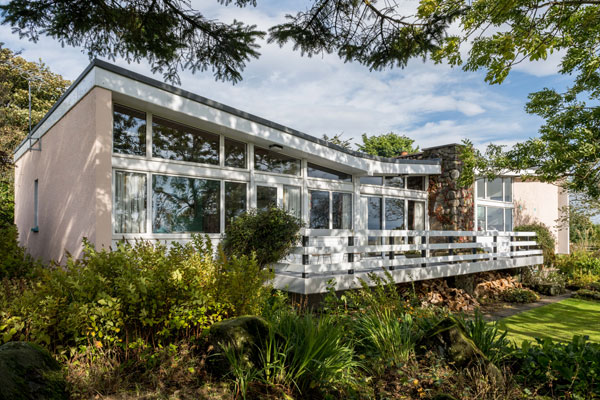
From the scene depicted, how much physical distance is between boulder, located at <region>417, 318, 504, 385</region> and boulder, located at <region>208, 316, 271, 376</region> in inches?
70.5

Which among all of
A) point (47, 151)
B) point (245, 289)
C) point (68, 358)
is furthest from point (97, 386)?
point (47, 151)

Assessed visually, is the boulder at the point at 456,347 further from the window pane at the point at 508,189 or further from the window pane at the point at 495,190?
the window pane at the point at 508,189

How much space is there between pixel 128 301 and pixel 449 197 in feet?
42.3

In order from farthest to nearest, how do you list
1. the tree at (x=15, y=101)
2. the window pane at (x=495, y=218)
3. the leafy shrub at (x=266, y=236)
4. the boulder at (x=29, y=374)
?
the window pane at (x=495, y=218) → the tree at (x=15, y=101) → the leafy shrub at (x=266, y=236) → the boulder at (x=29, y=374)

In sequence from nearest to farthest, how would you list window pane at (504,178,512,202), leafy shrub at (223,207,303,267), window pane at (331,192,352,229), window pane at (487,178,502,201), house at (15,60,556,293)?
house at (15,60,556,293), leafy shrub at (223,207,303,267), window pane at (331,192,352,229), window pane at (487,178,502,201), window pane at (504,178,512,202)

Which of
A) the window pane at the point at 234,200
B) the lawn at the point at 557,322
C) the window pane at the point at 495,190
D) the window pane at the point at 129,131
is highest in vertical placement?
the window pane at the point at 129,131

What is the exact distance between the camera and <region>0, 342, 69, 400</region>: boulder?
2.44 meters

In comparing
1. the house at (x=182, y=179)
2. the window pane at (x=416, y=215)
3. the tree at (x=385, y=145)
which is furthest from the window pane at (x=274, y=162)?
the tree at (x=385, y=145)

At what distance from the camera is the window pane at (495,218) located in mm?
17328

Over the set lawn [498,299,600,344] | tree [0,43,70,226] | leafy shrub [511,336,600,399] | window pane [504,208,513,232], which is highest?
tree [0,43,70,226]

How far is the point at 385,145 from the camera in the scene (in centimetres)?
4100

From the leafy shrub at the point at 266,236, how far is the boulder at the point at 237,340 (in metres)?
4.12

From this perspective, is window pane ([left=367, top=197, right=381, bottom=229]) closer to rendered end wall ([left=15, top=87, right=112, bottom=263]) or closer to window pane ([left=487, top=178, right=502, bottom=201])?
window pane ([left=487, top=178, right=502, bottom=201])

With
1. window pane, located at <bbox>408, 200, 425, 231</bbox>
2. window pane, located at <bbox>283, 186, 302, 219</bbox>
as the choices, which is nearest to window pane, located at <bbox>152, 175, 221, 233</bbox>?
window pane, located at <bbox>283, 186, 302, 219</bbox>
